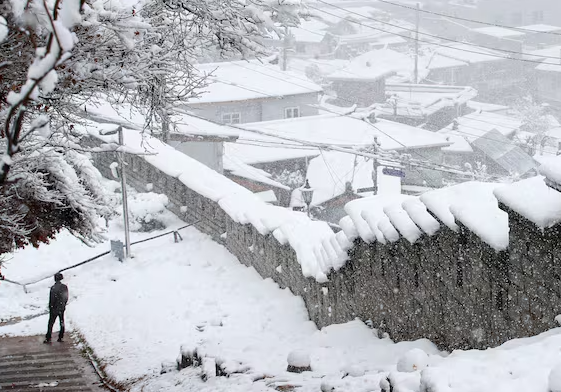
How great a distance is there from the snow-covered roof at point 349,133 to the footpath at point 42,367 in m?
21.0

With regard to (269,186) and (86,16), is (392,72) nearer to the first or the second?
(269,186)

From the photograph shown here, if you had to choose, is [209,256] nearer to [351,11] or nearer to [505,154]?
[505,154]

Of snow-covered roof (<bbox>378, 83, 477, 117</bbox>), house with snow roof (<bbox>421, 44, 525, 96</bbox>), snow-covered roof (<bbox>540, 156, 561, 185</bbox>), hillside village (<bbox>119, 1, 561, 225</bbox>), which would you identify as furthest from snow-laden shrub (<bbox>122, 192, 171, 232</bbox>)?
house with snow roof (<bbox>421, 44, 525, 96</bbox>)

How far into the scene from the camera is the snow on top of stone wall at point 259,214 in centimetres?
1048

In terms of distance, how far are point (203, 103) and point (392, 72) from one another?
23038 mm

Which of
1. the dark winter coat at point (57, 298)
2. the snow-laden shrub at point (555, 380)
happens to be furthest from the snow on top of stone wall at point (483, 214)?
the dark winter coat at point (57, 298)

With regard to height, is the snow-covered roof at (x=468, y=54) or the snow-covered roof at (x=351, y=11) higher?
the snow-covered roof at (x=351, y=11)

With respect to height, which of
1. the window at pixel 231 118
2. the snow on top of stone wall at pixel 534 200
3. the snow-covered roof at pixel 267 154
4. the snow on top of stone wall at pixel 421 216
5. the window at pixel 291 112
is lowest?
the snow on top of stone wall at pixel 421 216

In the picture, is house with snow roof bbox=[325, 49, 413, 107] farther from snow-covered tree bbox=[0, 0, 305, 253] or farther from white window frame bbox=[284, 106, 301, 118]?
snow-covered tree bbox=[0, 0, 305, 253]

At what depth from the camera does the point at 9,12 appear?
4.36 m

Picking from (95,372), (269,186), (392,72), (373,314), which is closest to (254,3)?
(373,314)

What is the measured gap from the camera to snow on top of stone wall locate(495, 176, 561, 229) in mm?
4766

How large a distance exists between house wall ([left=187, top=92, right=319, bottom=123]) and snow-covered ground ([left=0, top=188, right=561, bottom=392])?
20.1m

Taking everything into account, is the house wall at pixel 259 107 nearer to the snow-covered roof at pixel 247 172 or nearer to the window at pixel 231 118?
the window at pixel 231 118
